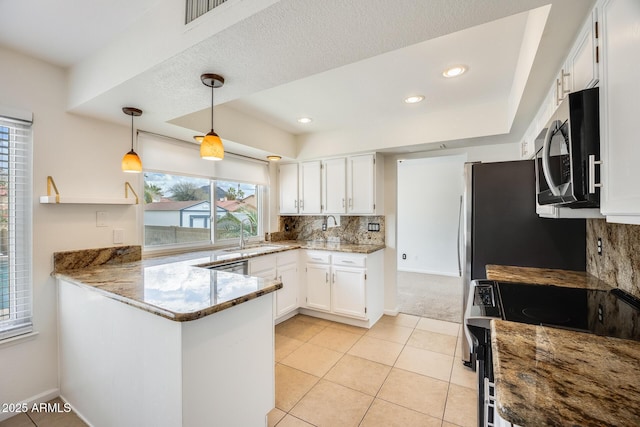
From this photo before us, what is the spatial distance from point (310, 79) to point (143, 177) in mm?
1840

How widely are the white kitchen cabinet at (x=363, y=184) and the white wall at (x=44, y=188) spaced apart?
2564mm

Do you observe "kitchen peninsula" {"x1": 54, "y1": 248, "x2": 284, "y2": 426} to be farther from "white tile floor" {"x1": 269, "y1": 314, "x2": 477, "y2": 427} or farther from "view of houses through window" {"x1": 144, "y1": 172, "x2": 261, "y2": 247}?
"view of houses through window" {"x1": 144, "y1": 172, "x2": 261, "y2": 247}

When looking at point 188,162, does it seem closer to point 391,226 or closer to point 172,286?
point 172,286

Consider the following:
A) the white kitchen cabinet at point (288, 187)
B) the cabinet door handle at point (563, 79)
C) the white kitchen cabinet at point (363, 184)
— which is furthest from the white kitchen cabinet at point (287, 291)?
the cabinet door handle at point (563, 79)

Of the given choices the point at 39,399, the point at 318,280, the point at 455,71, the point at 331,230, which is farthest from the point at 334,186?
the point at 39,399

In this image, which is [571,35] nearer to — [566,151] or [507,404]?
[566,151]

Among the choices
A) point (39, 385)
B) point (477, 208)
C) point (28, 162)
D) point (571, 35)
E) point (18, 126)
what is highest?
point (571, 35)

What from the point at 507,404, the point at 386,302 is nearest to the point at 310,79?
the point at 507,404

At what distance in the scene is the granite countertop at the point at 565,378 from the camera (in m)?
0.58

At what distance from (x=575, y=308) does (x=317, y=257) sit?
2505 mm

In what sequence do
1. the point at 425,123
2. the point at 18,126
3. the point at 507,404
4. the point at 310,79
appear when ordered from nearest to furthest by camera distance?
1. the point at 507,404
2. the point at 18,126
3. the point at 310,79
4. the point at 425,123

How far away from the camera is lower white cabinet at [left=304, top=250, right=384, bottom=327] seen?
317cm

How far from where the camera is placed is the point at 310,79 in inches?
87.2

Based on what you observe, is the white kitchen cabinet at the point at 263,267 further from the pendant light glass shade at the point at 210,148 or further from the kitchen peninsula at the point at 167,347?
the pendant light glass shade at the point at 210,148
